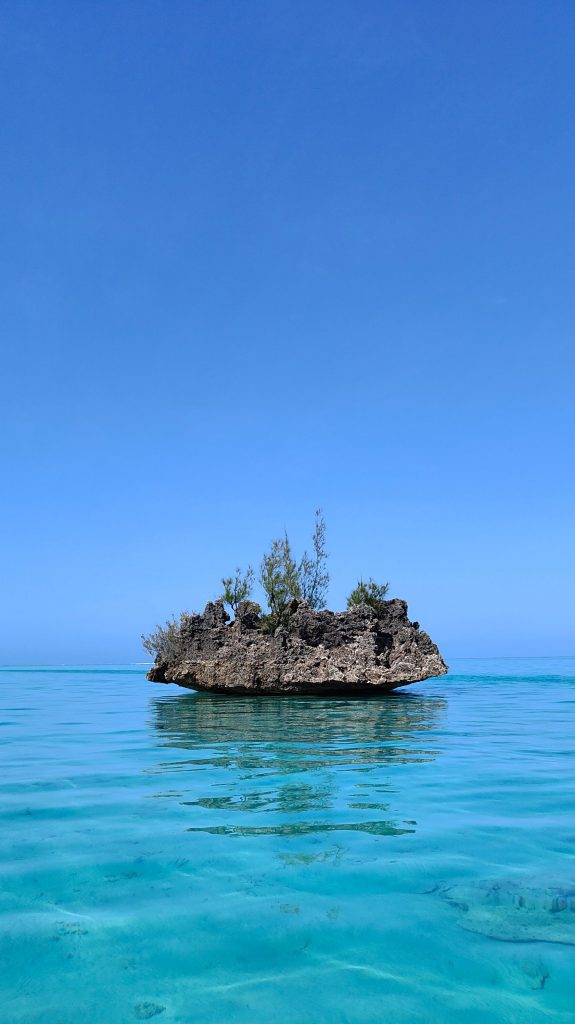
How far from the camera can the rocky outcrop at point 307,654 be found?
67.5 ft

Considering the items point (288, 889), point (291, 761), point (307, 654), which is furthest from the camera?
point (307, 654)

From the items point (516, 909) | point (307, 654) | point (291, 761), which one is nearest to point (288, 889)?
point (516, 909)

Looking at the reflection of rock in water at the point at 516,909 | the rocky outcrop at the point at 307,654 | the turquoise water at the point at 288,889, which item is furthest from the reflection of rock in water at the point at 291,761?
the rocky outcrop at the point at 307,654

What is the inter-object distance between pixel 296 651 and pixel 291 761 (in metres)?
12.9

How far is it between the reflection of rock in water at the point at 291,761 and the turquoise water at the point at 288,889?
5cm

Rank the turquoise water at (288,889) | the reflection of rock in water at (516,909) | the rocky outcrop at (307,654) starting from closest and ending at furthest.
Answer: the turquoise water at (288,889) < the reflection of rock in water at (516,909) < the rocky outcrop at (307,654)

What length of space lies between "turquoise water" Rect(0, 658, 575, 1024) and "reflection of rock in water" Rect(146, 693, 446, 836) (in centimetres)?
5

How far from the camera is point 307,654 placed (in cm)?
2080

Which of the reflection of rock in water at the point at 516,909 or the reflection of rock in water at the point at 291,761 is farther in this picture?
the reflection of rock in water at the point at 291,761

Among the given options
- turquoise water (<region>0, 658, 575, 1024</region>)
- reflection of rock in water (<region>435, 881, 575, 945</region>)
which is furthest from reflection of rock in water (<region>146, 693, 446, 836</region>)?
reflection of rock in water (<region>435, 881, 575, 945</region>)

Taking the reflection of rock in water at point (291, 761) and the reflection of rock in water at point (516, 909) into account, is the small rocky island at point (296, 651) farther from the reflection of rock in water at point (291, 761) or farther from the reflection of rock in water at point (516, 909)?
the reflection of rock in water at point (516, 909)

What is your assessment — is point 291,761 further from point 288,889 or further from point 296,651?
point 296,651

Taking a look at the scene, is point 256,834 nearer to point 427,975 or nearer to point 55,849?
point 55,849

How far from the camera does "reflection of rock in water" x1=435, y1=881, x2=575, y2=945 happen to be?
3215mm
